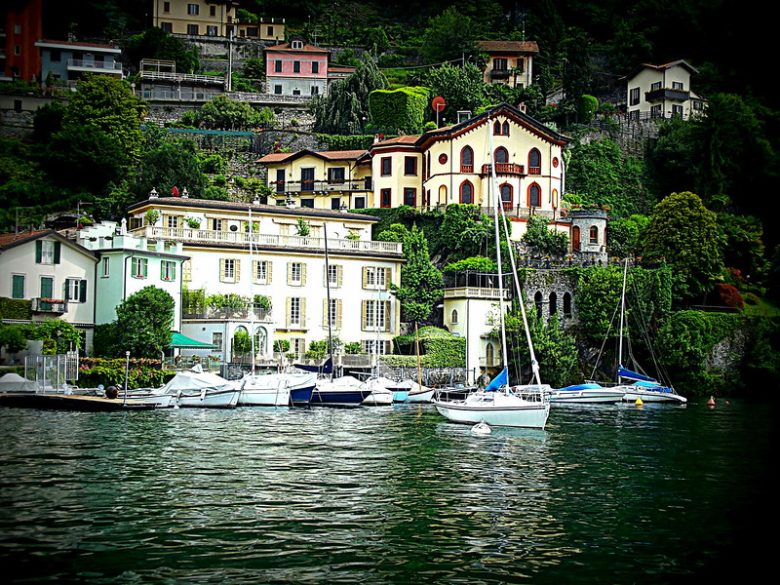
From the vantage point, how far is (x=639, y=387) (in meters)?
67.2

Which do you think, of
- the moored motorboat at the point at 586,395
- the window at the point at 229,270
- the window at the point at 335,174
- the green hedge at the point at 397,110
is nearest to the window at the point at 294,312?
the window at the point at 229,270

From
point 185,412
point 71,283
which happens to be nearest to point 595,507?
point 185,412

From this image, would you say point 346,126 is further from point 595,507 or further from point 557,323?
point 595,507

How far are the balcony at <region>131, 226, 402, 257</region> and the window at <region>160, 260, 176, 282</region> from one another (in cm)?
275

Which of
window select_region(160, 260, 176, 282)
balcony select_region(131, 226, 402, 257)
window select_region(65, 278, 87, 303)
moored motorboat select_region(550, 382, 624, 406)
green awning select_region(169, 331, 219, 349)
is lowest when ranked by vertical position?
moored motorboat select_region(550, 382, 624, 406)

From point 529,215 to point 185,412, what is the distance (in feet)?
119

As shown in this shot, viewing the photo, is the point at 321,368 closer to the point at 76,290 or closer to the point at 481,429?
the point at 76,290

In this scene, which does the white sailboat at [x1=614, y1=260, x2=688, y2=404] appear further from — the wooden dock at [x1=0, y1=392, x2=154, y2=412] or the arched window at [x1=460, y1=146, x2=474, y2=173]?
the wooden dock at [x1=0, y1=392, x2=154, y2=412]

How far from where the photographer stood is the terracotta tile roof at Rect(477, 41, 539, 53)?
111m

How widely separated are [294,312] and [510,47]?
5058 cm

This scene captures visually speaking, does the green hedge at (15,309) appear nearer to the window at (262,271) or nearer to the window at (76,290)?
the window at (76,290)

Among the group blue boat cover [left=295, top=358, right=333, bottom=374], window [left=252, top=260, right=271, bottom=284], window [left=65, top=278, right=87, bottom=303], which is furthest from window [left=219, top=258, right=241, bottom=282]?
blue boat cover [left=295, top=358, right=333, bottom=374]

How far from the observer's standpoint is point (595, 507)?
90.0ft

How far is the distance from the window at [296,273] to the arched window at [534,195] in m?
19.5
